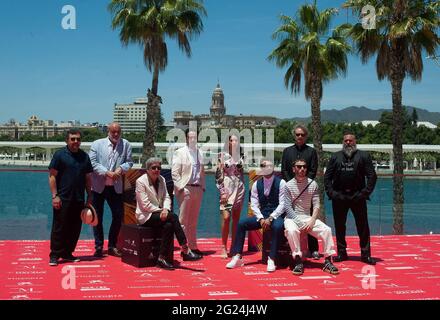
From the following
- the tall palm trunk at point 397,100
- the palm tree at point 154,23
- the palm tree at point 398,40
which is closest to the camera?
the palm tree at point 398,40

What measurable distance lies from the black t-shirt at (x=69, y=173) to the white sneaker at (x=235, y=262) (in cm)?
187

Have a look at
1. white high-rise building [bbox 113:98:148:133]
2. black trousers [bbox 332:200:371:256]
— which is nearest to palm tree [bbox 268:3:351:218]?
black trousers [bbox 332:200:371:256]

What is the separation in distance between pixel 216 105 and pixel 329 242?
182 metres

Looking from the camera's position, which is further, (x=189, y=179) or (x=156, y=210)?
(x=189, y=179)

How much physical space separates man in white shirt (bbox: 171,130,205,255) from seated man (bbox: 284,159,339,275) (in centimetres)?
119

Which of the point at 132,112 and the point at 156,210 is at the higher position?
the point at 132,112

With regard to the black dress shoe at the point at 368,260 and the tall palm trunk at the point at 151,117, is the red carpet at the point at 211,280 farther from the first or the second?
the tall palm trunk at the point at 151,117

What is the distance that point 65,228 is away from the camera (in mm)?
5953

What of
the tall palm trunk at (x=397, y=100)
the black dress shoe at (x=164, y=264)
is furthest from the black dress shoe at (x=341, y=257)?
the tall palm trunk at (x=397, y=100)

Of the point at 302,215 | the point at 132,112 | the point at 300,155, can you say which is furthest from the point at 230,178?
the point at 132,112

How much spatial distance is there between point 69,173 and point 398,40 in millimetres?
10998

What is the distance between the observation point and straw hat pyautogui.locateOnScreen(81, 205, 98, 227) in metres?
5.91

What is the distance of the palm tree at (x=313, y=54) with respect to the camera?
18.2m

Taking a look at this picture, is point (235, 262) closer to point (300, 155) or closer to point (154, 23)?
point (300, 155)
